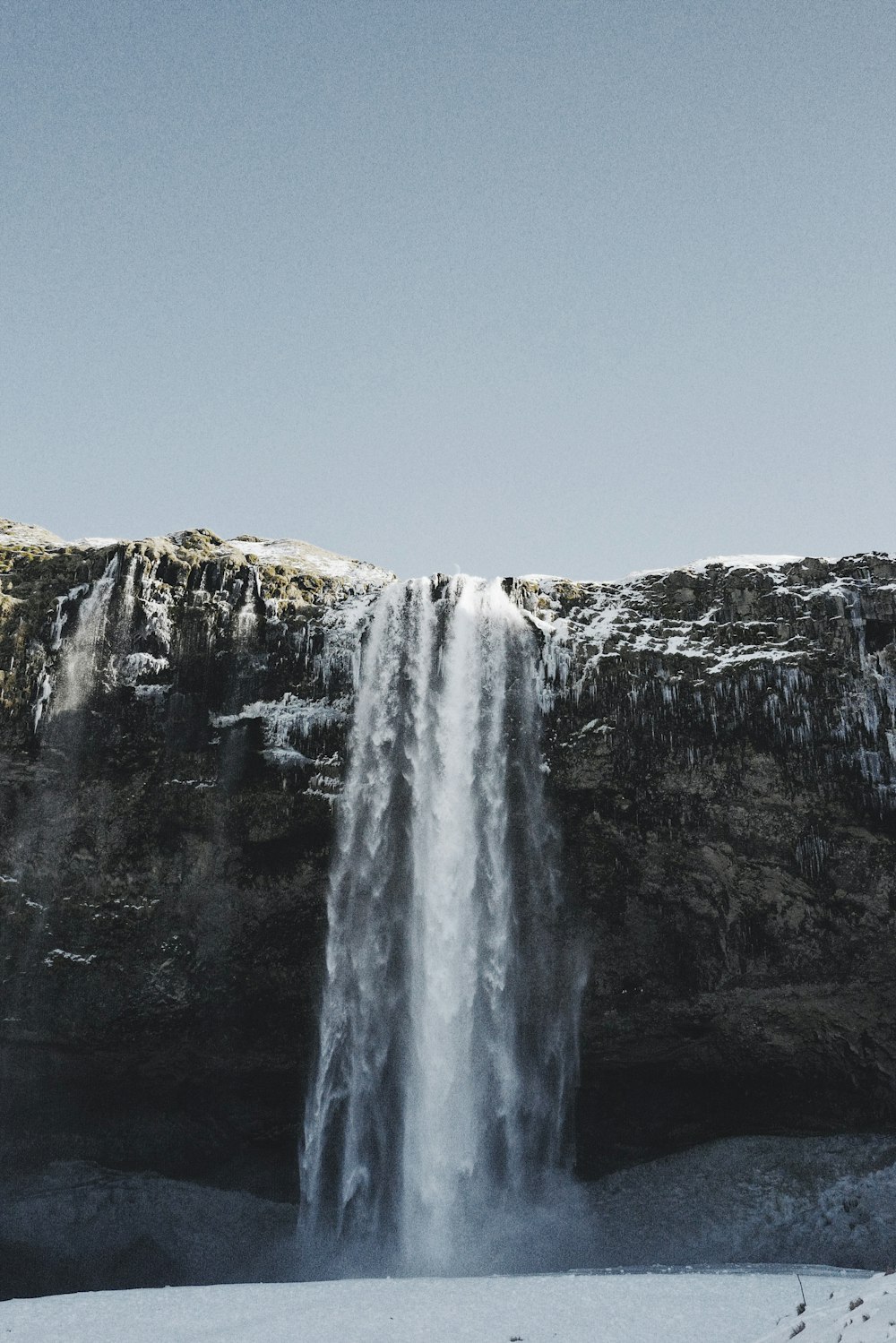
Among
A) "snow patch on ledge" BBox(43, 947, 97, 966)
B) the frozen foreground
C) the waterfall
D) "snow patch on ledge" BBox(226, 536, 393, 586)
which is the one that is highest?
"snow patch on ledge" BBox(226, 536, 393, 586)

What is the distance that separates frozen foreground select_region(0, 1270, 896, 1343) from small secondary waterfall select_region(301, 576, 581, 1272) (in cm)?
598

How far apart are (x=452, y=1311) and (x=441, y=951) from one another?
36.7 feet

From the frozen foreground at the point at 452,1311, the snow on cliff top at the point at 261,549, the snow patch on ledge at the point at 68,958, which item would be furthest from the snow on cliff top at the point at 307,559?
the frozen foreground at the point at 452,1311

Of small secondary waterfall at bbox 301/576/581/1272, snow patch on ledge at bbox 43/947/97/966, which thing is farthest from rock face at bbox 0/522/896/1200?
small secondary waterfall at bbox 301/576/581/1272

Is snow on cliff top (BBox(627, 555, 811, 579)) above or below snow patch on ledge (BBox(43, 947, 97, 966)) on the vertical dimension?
above

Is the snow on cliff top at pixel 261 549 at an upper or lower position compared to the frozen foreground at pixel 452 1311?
upper

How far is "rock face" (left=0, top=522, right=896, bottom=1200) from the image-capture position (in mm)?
29938

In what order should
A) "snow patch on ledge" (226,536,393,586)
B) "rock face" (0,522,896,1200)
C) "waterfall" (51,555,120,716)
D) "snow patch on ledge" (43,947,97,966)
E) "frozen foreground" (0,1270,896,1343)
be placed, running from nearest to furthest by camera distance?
"frozen foreground" (0,1270,896,1343) → "rock face" (0,522,896,1200) → "snow patch on ledge" (43,947,97,966) → "waterfall" (51,555,120,716) → "snow patch on ledge" (226,536,393,586)

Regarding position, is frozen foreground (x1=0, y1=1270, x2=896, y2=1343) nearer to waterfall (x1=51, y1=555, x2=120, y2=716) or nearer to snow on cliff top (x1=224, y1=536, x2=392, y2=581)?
waterfall (x1=51, y1=555, x2=120, y2=716)

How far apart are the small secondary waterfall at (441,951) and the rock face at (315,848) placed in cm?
89

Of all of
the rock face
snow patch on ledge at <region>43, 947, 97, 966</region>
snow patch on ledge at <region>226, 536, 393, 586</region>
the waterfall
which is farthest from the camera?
snow patch on ledge at <region>226, 536, 393, 586</region>

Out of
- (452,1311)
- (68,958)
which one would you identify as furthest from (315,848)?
(452,1311)

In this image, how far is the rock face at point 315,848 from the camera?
29938 millimetres

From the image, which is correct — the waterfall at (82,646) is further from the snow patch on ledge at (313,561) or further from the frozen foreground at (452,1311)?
the frozen foreground at (452,1311)
